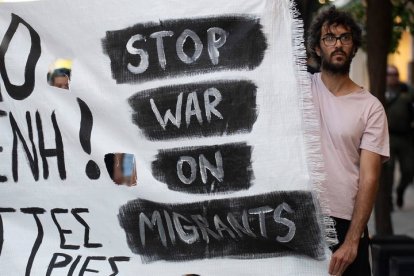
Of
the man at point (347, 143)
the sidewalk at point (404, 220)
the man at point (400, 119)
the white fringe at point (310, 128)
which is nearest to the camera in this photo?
the white fringe at point (310, 128)

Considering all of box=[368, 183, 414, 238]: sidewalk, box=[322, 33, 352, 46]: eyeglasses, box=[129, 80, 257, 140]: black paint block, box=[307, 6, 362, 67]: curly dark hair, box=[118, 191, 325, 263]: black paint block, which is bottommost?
box=[368, 183, 414, 238]: sidewalk

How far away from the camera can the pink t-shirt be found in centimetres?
390

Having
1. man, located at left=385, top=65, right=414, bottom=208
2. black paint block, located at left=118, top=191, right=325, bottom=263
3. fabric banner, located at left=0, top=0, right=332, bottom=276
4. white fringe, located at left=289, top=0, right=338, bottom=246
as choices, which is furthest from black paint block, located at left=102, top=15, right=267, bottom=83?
man, located at left=385, top=65, right=414, bottom=208

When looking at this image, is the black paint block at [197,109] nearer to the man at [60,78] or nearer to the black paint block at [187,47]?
the black paint block at [187,47]

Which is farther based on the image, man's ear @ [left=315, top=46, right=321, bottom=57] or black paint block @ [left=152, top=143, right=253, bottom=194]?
man's ear @ [left=315, top=46, right=321, bottom=57]

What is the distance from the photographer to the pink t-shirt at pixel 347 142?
12.8ft

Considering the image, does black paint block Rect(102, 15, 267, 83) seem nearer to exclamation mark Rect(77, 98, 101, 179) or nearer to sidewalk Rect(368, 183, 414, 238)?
exclamation mark Rect(77, 98, 101, 179)

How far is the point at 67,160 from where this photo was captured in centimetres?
402

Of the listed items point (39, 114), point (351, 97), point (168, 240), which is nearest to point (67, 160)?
point (39, 114)

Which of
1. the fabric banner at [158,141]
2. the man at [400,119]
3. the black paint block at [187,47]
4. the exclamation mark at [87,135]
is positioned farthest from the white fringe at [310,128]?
the man at [400,119]

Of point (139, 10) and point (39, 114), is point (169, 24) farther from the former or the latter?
point (39, 114)

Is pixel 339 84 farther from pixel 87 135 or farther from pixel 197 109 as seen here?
pixel 87 135

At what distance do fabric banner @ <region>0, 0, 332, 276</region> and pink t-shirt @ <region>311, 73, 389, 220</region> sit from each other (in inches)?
7.4

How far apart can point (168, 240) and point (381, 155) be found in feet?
3.05
